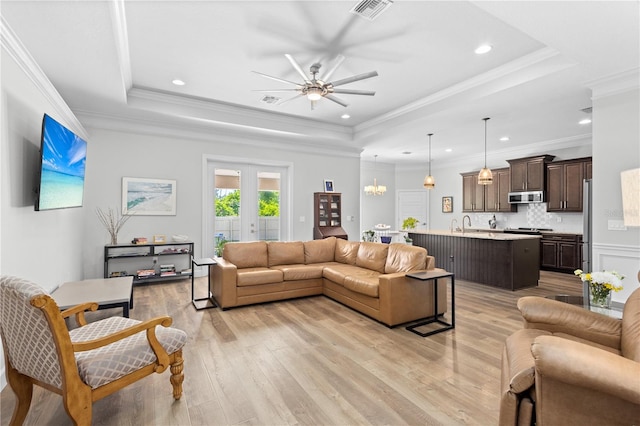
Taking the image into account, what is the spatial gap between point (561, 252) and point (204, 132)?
313 inches

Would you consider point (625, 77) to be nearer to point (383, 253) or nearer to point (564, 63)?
point (564, 63)

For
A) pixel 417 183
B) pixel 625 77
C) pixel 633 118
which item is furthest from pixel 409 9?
pixel 417 183

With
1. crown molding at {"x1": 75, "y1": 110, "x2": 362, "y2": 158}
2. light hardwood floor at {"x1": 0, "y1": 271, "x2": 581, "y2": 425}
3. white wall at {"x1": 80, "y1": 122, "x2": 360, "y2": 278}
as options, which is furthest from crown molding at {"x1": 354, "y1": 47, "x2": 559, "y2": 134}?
light hardwood floor at {"x1": 0, "y1": 271, "x2": 581, "y2": 425}

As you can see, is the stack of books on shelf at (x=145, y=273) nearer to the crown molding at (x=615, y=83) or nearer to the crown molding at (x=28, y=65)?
the crown molding at (x=28, y=65)

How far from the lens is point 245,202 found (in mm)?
6906

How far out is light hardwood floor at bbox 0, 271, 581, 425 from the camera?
6.69 feet

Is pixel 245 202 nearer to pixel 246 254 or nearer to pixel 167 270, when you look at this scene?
pixel 167 270

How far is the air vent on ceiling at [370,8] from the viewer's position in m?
2.77

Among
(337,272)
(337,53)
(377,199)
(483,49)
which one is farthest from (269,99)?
(377,199)

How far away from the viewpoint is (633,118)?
3625 millimetres

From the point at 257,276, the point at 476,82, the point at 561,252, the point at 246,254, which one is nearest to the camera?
the point at 257,276

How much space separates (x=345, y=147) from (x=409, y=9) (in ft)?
16.0

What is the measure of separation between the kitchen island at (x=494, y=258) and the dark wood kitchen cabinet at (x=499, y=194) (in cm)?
271

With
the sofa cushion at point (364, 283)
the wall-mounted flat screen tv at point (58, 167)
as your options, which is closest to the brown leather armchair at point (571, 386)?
the sofa cushion at point (364, 283)
